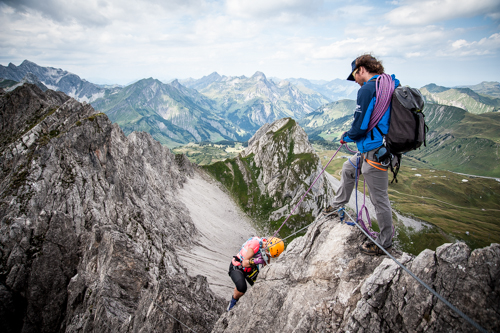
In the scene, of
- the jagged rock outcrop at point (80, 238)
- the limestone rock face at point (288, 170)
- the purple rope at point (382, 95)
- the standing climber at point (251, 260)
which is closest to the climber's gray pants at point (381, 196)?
the purple rope at point (382, 95)

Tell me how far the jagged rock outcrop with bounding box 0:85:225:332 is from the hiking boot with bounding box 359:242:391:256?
1704 centimetres

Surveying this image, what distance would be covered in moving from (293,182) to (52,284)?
90562 mm

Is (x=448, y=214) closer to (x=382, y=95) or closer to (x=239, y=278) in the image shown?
(x=239, y=278)

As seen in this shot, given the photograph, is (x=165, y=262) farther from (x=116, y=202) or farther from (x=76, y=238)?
(x=116, y=202)

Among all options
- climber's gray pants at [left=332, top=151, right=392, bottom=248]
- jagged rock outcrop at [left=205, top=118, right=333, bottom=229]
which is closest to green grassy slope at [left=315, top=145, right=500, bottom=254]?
jagged rock outcrop at [left=205, top=118, right=333, bottom=229]

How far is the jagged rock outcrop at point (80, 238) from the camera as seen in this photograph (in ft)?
70.0

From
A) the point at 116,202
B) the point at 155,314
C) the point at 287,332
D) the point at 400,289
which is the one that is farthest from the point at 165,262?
the point at 400,289

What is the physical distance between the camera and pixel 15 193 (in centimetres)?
3538

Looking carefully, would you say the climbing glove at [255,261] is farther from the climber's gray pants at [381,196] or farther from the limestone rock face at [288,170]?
the limestone rock face at [288,170]

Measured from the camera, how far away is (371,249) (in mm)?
9844

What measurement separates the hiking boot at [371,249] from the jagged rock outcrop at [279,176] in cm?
8820

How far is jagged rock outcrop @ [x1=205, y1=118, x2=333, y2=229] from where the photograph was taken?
3950 inches

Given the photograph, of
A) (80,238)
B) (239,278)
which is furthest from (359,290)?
(80,238)

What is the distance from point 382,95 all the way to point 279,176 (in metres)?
105
